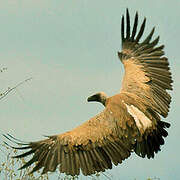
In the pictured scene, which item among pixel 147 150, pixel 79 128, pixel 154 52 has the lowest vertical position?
pixel 147 150

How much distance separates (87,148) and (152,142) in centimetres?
125

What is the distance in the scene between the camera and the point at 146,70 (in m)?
11.6

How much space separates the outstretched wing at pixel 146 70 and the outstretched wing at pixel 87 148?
90 cm

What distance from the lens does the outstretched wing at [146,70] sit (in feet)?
35.7

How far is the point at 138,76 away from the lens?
1142 centimetres

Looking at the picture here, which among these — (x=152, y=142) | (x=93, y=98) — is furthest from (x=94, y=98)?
(x=152, y=142)

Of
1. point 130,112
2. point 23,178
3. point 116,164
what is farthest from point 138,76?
point 23,178

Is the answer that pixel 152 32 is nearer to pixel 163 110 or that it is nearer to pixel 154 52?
pixel 154 52

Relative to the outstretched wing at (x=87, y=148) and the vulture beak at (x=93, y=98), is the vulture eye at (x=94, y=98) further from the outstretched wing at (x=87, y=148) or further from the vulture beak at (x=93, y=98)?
the outstretched wing at (x=87, y=148)

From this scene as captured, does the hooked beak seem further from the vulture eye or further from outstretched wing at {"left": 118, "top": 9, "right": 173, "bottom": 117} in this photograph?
outstretched wing at {"left": 118, "top": 9, "right": 173, "bottom": 117}

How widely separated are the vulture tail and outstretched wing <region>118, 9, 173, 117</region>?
232 millimetres

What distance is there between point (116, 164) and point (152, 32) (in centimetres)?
314

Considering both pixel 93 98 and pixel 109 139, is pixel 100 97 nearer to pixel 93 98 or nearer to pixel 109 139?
pixel 93 98

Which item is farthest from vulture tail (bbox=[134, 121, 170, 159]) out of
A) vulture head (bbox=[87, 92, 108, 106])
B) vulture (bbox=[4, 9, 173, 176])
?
vulture head (bbox=[87, 92, 108, 106])
